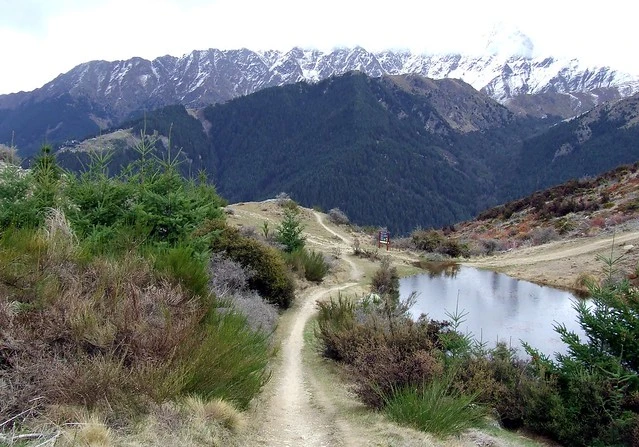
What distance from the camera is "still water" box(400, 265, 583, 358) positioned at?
14.7 meters

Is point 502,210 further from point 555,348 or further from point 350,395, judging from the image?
point 350,395

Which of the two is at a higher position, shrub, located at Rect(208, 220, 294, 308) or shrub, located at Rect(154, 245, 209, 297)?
shrub, located at Rect(154, 245, 209, 297)

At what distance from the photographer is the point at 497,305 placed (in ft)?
64.3

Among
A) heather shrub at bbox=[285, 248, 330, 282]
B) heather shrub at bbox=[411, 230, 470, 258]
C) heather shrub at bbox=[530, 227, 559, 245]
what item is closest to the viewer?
heather shrub at bbox=[285, 248, 330, 282]

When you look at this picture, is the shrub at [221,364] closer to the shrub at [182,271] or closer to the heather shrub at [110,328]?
the heather shrub at [110,328]

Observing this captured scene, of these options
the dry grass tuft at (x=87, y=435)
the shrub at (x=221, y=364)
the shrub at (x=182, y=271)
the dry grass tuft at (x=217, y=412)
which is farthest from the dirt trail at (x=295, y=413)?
the shrub at (x=182, y=271)

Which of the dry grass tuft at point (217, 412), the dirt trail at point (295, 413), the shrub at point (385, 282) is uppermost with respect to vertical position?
the dry grass tuft at point (217, 412)

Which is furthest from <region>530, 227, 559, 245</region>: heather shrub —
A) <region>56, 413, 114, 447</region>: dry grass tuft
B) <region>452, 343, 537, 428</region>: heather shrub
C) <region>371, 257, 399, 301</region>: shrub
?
<region>56, 413, 114, 447</region>: dry grass tuft

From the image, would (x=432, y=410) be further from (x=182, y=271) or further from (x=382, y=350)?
(x=182, y=271)

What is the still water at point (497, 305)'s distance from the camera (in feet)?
48.3

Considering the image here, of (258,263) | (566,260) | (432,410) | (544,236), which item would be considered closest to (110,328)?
(432,410)

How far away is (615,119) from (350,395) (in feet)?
674

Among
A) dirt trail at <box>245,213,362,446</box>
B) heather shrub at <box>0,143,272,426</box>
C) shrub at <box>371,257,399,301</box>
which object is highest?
heather shrub at <box>0,143,272,426</box>

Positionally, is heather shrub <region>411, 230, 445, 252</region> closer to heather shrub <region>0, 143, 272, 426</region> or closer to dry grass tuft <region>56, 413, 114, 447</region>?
heather shrub <region>0, 143, 272, 426</region>
